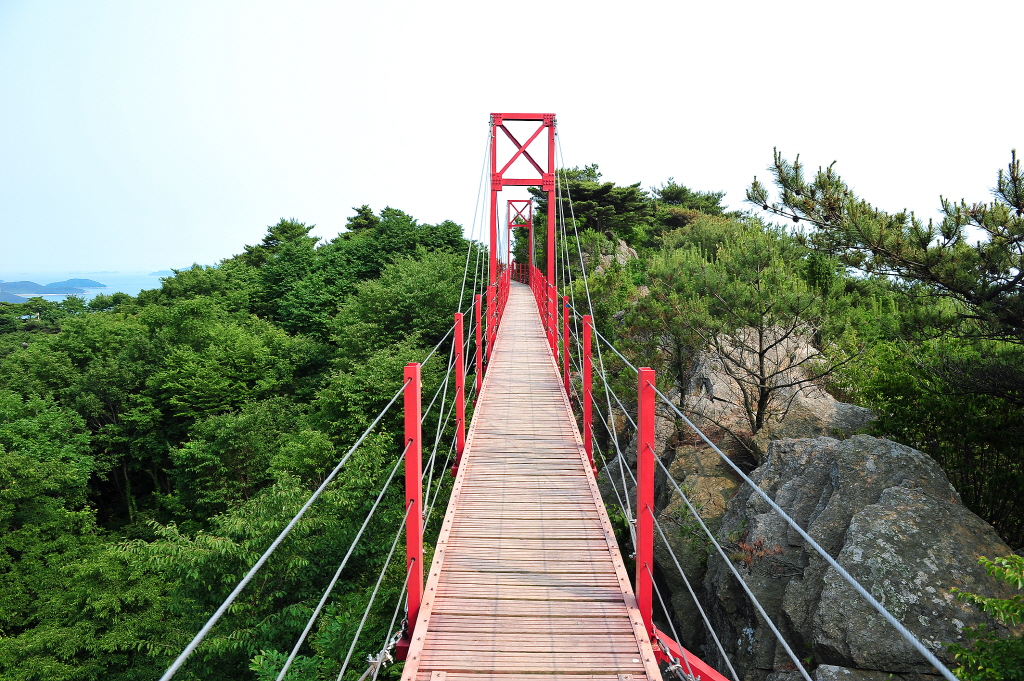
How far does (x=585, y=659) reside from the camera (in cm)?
224

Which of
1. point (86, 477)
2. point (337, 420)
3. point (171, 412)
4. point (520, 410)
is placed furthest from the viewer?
point (171, 412)

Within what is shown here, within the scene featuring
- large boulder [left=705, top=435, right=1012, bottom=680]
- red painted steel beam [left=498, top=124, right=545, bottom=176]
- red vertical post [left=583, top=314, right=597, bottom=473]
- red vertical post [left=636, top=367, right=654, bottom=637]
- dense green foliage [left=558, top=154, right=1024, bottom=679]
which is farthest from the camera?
red painted steel beam [left=498, top=124, right=545, bottom=176]

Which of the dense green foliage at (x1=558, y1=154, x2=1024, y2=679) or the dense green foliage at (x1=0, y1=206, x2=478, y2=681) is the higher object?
the dense green foliage at (x1=558, y1=154, x2=1024, y2=679)

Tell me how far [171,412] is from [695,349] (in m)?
17.1

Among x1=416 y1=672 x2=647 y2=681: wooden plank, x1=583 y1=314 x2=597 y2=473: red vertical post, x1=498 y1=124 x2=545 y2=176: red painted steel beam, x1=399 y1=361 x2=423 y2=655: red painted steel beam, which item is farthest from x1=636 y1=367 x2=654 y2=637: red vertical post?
x1=498 y1=124 x2=545 y2=176: red painted steel beam

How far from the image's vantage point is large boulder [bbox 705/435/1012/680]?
2.99 meters

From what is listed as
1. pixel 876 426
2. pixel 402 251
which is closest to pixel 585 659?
pixel 876 426

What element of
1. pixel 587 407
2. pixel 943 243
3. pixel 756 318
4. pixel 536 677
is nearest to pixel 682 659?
pixel 536 677

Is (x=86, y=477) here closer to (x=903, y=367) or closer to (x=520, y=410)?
(x=520, y=410)

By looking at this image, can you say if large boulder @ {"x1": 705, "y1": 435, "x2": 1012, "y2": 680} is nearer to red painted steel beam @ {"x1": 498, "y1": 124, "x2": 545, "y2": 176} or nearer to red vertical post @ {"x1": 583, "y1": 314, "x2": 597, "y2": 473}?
red vertical post @ {"x1": 583, "y1": 314, "x2": 597, "y2": 473}

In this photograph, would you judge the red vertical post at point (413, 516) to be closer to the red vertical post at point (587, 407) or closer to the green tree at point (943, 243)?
the red vertical post at point (587, 407)

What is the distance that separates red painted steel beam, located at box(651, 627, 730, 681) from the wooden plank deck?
112 millimetres

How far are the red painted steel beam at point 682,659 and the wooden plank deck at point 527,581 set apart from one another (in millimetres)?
112

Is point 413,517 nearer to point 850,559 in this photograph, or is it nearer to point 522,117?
point 850,559
